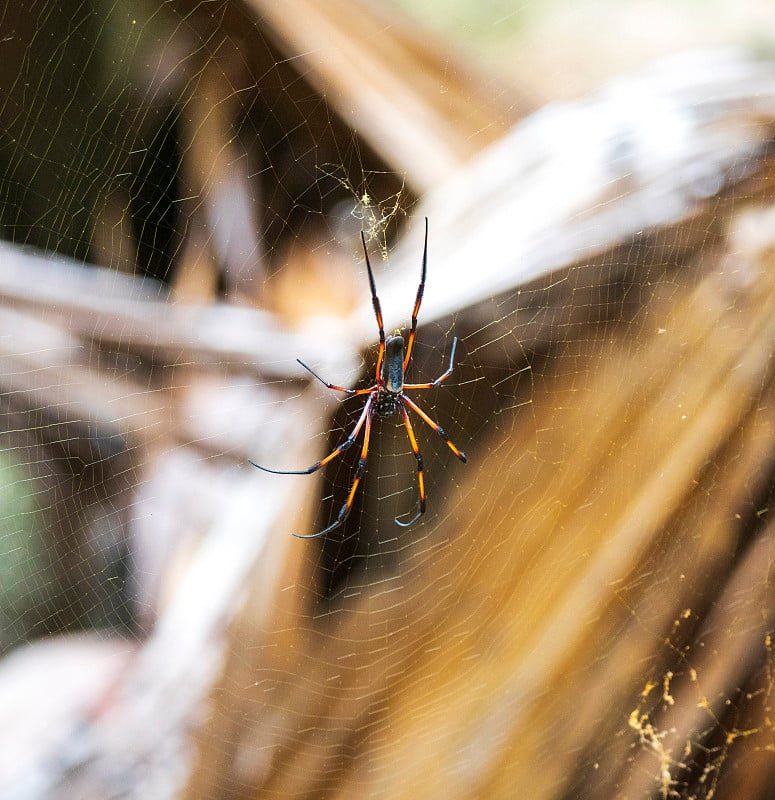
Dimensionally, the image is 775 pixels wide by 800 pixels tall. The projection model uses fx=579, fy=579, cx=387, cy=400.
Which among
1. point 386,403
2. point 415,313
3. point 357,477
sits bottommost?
point 357,477

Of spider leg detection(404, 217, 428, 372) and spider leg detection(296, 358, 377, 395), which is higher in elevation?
spider leg detection(404, 217, 428, 372)

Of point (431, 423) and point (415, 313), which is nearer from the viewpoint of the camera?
point (415, 313)

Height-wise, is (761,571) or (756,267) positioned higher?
(756,267)

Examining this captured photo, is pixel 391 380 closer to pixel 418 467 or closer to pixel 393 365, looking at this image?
pixel 393 365

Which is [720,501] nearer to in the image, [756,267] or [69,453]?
[756,267]

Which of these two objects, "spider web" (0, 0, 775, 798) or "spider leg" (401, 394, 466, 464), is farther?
"spider leg" (401, 394, 466, 464)

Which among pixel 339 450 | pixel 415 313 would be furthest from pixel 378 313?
pixel 339 450

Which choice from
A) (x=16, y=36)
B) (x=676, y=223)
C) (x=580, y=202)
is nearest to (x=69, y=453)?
(x=16, y=36)
